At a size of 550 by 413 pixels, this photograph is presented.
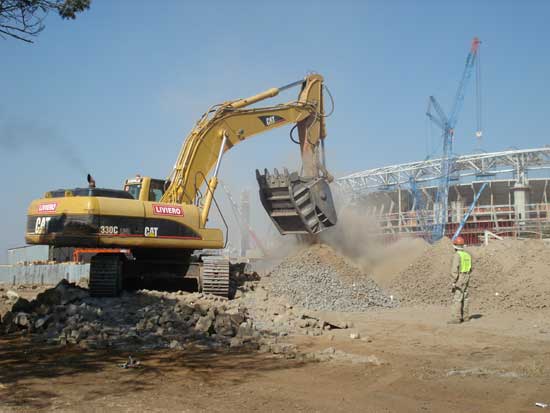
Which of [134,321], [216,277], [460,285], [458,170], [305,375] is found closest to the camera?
[305,375]

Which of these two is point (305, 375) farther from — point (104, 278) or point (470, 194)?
point (470, 194)

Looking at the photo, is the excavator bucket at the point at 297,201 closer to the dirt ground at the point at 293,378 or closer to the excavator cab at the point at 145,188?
the excavator cab at the point at 145,188

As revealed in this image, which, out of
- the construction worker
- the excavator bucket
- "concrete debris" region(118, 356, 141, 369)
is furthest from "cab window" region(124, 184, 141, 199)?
the construction worker

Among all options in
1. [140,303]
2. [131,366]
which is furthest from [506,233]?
[131,366]

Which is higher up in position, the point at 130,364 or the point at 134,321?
the point at 134,321

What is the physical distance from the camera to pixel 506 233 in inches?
1681

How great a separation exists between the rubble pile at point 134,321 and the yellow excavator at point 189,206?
33.6 inches

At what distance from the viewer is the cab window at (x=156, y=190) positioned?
1327 cm

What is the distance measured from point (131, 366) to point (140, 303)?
481 cm

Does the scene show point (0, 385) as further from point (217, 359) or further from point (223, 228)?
point (223, 228)

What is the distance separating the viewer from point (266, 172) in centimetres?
1642

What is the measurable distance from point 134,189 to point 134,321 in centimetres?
406

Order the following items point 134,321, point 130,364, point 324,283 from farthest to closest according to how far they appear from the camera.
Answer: point 324,283
point 134,321
point 130,364

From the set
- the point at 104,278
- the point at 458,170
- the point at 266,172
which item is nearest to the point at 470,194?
the point at 458,170
